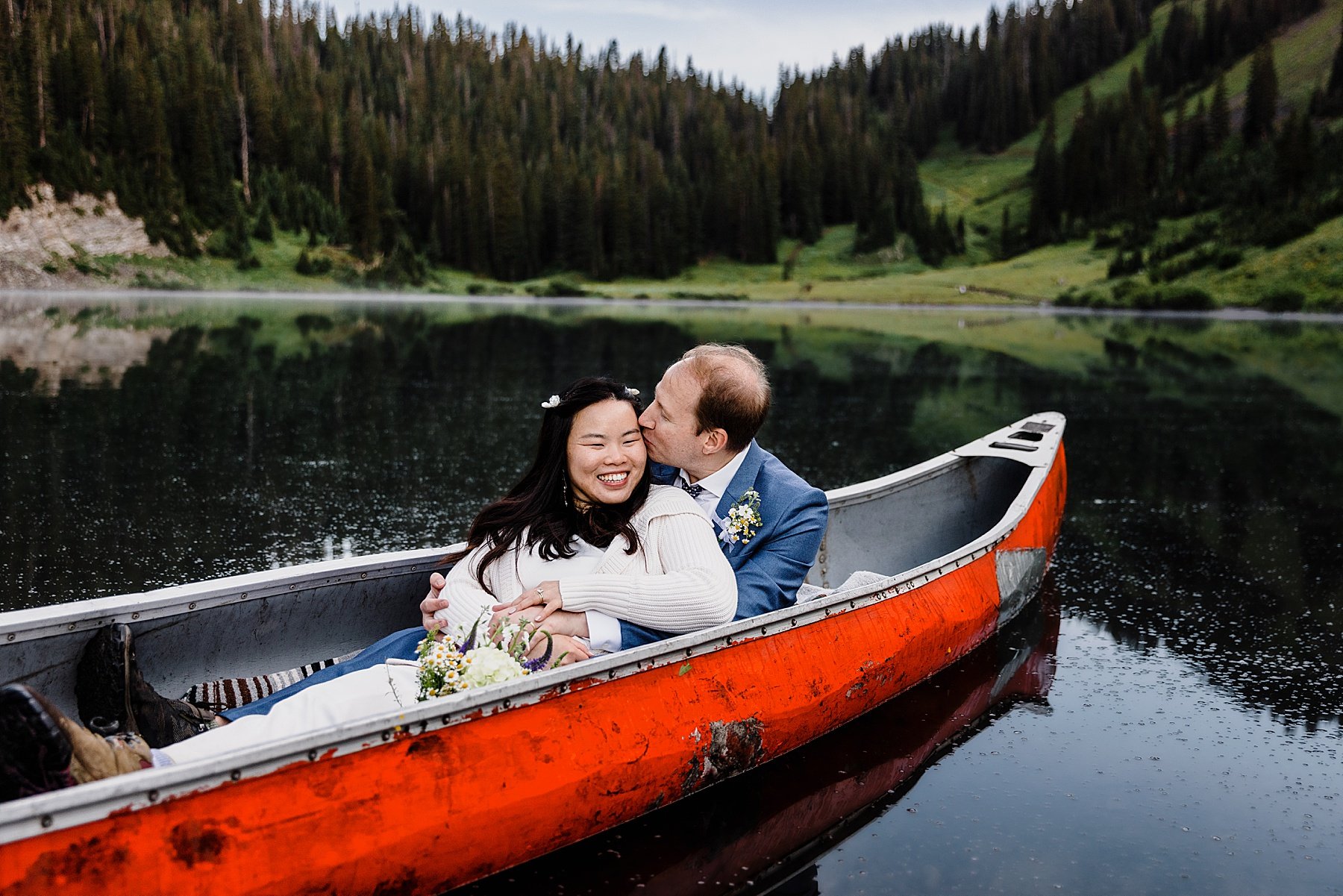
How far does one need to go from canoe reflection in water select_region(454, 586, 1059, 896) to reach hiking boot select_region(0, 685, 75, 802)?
2.05 m

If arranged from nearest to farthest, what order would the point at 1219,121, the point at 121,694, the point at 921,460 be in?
the point at 121,694 → the point at 921,460 → the point at 1219,121

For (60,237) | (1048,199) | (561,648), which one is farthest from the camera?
(1048,199)

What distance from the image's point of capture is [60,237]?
77875mm

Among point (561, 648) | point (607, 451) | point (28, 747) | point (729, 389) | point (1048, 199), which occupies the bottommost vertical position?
point (561, 648)

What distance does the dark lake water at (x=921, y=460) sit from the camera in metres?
5.73

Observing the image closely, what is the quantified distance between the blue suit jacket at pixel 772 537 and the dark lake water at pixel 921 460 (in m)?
1.22

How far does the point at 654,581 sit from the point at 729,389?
1103mm

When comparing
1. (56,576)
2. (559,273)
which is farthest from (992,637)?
(559,273)

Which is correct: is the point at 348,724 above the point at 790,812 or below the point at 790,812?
above

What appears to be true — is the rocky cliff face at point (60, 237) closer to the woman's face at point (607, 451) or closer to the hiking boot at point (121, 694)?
the hiking boot at point (121, 694)

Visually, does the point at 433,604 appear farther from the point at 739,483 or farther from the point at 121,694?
the point at 739,483

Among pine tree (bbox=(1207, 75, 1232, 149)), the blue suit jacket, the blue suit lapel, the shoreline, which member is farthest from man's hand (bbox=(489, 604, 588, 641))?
pine tree (bbox=(1207, 75, 1232, 149))

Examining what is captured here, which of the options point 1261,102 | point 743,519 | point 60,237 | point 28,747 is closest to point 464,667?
point 28,747

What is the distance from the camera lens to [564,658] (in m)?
5.22
